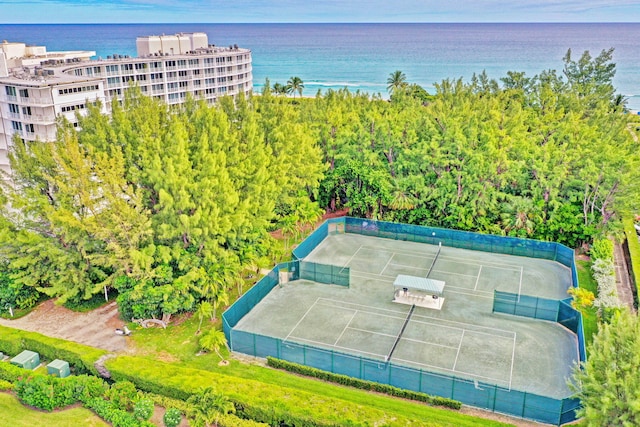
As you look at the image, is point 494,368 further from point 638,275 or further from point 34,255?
point 34,255

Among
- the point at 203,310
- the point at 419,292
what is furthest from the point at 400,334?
the point at 203,310

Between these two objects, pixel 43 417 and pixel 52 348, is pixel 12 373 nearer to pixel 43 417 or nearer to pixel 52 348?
pixel 52 348

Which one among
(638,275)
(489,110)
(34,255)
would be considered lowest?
(638,275)

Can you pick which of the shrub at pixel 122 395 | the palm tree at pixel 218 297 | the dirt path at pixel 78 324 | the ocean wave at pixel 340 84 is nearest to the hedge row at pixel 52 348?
the dirt path at pixel 78 324

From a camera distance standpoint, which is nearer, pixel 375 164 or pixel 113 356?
pixel 113 356

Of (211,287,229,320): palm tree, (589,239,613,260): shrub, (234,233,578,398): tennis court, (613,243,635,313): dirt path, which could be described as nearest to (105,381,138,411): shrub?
(234,233,578,398): tennis court

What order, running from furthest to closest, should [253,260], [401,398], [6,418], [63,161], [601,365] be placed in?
[253,260]
[63,161]
[401,398]
[6,418]
[601,365]

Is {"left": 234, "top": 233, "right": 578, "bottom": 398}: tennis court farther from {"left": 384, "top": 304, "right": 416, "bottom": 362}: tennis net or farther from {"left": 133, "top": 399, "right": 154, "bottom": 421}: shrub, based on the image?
{"left": 133, "top": 399, "right": 154, "bottom": 421}: shrub

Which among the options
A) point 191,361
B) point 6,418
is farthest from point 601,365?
point 6,418

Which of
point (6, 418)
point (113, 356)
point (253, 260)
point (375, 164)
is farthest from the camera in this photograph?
point (375, 164)
